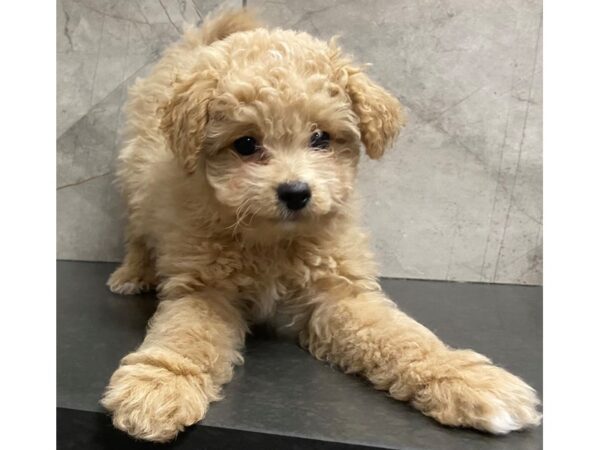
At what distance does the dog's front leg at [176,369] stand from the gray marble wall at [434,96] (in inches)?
46.4

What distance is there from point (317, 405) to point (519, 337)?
90cm

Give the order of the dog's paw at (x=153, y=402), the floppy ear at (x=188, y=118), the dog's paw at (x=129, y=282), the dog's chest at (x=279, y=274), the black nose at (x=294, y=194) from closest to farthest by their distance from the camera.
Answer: the dog's paw at (x=153, y=402), the black nose at (x=294, y=194), the floppy ear at (x=188, y=118), the dog's chest at (x=279, y=274), the dog's paw at (x=129, y=282)

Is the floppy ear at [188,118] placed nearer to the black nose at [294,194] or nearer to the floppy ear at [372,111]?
the black nose at [294,194]

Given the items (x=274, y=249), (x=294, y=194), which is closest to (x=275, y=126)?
(x=294, y=194)

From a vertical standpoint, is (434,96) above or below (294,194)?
above

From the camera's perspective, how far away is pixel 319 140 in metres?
1.75

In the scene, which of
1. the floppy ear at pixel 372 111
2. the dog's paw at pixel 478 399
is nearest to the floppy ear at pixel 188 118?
the floppy ear at pixel 372 111

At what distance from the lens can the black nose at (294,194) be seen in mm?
1554

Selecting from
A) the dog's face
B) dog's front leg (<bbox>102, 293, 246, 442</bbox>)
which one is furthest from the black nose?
dog's front leg (<bbox>102, 293, 246, 442</bbox>)

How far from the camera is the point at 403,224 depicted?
8.78 feet

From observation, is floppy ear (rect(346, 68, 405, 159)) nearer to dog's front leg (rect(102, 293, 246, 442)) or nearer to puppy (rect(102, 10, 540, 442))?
puppy (rect(102, 10, 540, 442))

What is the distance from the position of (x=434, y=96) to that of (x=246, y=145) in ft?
3.89

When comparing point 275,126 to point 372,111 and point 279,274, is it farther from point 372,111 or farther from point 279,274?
point 279,274

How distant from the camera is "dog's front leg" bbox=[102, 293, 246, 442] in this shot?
130cm
